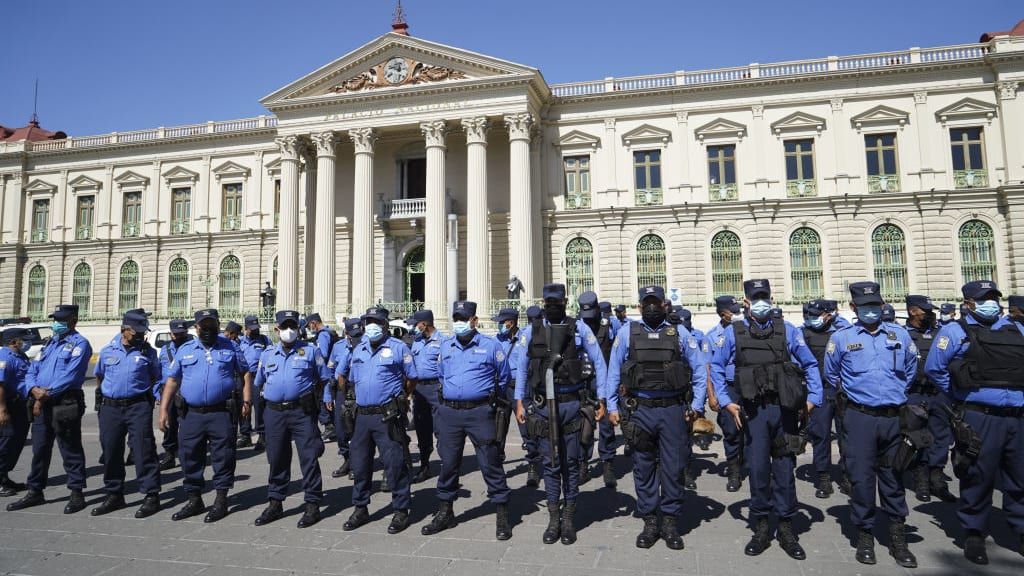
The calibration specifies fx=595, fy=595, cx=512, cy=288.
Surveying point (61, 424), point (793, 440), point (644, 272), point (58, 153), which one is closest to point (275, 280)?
point (58, 153)

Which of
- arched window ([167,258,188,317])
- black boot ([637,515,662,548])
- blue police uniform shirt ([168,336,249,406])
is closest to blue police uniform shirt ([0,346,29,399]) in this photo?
blue police uniform shirt ([168,336,249,406])

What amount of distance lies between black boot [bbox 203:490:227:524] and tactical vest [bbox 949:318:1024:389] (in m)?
7.14

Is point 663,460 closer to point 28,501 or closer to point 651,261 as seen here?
point 28,501

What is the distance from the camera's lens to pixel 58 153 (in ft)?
108

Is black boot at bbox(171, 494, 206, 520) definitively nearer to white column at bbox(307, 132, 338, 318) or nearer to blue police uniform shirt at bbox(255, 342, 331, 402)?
Answer: blue police uniform shirt at bbox(255, 342, 331, 402)

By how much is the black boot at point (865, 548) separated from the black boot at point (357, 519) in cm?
443

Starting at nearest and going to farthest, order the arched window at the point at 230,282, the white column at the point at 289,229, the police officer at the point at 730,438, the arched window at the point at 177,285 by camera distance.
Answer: the police officer at the point at 730,438
the white column at the point at 289,229
the arched window at the point at 230,282
the arched window at the point at 177,285

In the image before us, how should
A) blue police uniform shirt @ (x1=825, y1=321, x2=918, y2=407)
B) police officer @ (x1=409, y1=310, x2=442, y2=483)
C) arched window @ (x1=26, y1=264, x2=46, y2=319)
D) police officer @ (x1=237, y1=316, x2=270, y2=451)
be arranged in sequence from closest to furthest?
blue police uniform shirt @ (x1=825, y1=321, x2=918, y2=407) < police officer @ (x1=409, y1=310, x2=442, y2=483) < police officer @ (x1=237, y1=316, x2=270, y2=451) < arched window @ (x1=26, y1=264, x2=46, y2=319)

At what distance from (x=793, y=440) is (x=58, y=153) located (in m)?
40.2

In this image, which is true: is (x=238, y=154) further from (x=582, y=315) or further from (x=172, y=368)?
(x=582, y=315)

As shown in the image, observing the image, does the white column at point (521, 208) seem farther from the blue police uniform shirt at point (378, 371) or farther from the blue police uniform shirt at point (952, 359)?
the blue police uniform shirt at point (952, 359)

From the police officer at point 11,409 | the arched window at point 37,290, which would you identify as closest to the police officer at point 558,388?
the police officer at point 11,409

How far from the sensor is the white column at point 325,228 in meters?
25.2

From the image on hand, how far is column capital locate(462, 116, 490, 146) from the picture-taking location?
979 inches
